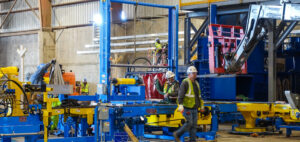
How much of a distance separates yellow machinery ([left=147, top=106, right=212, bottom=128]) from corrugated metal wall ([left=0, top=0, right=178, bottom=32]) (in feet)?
55.4

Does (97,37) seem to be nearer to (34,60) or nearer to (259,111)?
(34,60)

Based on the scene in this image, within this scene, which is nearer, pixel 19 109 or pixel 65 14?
pixel 19 109

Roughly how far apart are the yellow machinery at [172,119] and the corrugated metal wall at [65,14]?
1688 cm

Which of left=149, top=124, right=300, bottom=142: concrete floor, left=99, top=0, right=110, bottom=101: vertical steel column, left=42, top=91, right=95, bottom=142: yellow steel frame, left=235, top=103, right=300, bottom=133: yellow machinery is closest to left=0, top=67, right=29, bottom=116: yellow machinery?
left=42, top=91, right=95, bottom=142: yellow steel frame

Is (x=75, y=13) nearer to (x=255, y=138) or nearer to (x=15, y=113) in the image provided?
(x=255, y=138)

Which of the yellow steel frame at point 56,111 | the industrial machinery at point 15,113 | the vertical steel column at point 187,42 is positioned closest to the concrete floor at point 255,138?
the yellow steel frame at point 56,111

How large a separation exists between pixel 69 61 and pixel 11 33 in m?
6.75

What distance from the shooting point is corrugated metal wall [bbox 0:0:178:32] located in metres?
31.0

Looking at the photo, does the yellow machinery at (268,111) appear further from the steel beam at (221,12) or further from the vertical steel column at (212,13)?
the vertical steel column at (212,13)

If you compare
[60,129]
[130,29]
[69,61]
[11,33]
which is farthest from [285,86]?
[11,33]

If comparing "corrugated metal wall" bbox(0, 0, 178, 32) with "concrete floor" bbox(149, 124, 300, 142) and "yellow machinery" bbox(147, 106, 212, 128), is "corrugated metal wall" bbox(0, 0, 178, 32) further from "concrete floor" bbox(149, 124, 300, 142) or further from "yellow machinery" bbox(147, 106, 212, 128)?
"yellow machinery" bbox(147, 106, 212, 128)

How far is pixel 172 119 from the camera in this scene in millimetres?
12219

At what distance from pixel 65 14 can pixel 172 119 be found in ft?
83.1

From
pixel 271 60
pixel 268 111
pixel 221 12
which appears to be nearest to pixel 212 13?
pixel 221 12
